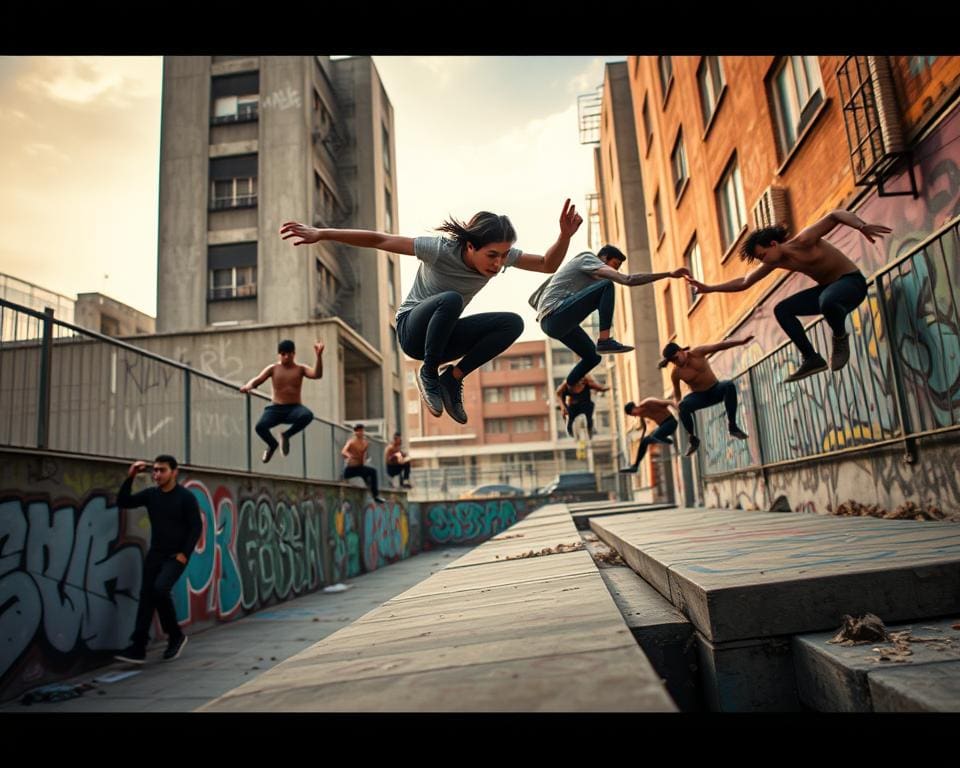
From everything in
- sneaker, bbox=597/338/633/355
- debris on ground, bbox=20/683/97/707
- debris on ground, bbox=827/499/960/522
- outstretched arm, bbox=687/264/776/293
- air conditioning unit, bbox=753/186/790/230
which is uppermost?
air conditioning unit, bbox=753/186/790/230

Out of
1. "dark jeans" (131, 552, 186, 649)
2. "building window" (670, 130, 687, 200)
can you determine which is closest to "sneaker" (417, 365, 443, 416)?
"dark jeans" (131, 552, 186, 649)

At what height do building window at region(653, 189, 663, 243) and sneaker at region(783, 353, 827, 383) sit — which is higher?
building window at region(653, 189, 663, 243)

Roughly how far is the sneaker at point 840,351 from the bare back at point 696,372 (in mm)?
2318

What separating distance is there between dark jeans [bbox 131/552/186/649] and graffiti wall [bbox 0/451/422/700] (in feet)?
1.40

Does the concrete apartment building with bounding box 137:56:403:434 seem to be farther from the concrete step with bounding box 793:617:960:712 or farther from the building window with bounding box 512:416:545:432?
the building window with bounding box 512:416:545:432

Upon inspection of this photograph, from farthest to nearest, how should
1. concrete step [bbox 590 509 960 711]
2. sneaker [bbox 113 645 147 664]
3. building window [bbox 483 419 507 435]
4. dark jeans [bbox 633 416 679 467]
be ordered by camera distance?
1. building window [bbox 483 419 507 435]
2. dark jeans [bbox 633 416 679 467]
3. sneaker [bbox 113 645 147 664]
4. concrete step [bbox 590 509 960 711]

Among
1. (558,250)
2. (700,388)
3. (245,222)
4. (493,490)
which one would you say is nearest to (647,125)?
(700,388)

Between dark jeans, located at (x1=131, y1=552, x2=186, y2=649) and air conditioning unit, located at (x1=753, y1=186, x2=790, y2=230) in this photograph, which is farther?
air conditioning unit, located at (x1=753, y1=186, x2=790, y2=230)

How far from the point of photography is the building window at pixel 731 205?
12.3m

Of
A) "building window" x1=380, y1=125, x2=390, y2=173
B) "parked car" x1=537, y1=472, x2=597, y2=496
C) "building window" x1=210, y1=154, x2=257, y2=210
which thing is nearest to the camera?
"building window" x1=210, y1=154, x2=257, y2=210

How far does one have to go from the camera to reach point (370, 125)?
30375 mm

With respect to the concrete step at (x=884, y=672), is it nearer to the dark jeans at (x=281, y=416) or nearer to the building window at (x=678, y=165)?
the dark jeans at (x=281, y=416)

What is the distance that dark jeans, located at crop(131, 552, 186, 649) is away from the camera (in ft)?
24.9

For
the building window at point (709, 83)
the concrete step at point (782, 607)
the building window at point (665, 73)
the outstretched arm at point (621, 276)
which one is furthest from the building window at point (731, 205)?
the concrete step at point (782, 607)
